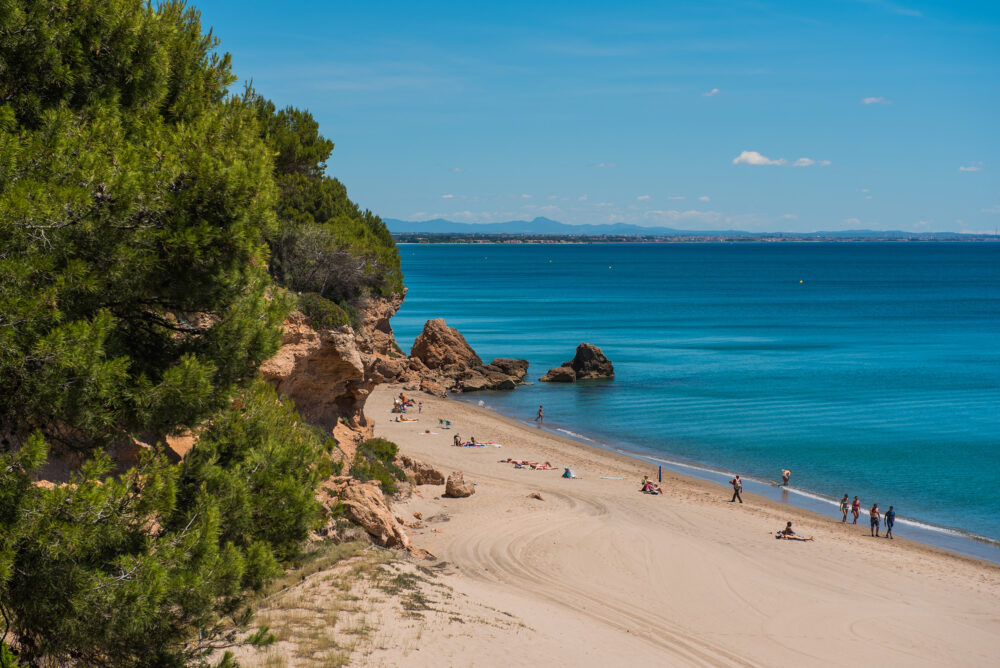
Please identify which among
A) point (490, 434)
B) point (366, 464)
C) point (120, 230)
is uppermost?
point (120, 230)

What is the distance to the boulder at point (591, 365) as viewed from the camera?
51438 millimetres

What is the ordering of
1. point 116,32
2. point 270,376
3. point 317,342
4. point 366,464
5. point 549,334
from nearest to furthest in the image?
point 116,32, point 270,376, point 317,342, point 366,464, point 549,334

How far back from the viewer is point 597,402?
45.0 m

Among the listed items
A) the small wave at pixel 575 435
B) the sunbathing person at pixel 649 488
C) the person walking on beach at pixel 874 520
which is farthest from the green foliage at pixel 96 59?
the small wave at pixel 575 435

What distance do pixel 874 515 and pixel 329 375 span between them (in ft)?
53.8

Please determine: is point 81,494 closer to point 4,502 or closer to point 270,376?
point 4,502

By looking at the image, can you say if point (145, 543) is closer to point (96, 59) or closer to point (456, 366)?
point (96, 59)

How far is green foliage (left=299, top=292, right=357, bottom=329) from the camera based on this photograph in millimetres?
18422

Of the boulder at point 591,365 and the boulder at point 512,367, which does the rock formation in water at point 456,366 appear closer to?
the boulder at point 512,367

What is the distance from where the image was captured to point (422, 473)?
24375 millimetres

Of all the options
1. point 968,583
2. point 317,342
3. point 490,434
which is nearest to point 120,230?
point 317,342

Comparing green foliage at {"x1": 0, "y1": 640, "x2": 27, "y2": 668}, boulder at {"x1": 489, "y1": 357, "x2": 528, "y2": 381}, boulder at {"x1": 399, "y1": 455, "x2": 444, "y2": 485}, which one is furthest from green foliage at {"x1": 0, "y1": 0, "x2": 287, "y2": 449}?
boulder at {"x1": 489, "y1": 357, "x2": 528, "y2": 381}

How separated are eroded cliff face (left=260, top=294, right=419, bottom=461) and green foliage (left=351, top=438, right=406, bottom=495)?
1.16ft

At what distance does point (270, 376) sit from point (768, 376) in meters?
41.7
